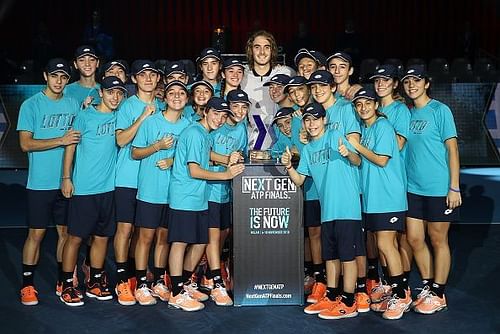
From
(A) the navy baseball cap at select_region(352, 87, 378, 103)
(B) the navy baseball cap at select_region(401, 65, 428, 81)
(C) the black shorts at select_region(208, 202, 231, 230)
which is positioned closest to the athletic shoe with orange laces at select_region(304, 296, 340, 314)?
(C) the black shorts at select_region(208, 202, 231, 230)

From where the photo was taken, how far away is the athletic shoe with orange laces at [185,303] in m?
6.21

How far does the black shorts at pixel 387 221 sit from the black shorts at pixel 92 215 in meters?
1.97

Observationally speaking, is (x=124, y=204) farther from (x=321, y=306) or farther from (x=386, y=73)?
(x=386, y=73)

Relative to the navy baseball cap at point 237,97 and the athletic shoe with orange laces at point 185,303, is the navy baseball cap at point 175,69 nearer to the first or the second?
the navy baseball cap at point 237,97

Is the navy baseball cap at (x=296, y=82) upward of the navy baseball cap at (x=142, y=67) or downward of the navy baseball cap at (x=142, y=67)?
downward

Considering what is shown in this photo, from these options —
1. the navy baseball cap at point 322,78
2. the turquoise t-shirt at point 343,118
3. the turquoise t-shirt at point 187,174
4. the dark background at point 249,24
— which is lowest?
the turquoise t-shirt at point 187,174

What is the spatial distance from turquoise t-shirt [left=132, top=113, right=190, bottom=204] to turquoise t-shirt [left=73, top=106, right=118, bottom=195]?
261mm

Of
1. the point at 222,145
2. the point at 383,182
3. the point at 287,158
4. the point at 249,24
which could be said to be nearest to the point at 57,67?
the point at 222,145

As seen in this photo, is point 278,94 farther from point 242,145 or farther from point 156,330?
point 156,330

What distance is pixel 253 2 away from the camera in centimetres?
1548

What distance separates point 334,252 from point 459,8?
10903 millimetres

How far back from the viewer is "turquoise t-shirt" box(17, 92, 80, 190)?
20.8 ft

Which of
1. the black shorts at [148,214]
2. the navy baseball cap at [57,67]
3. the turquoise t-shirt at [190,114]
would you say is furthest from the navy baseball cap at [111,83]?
the black shorts at [148,214]

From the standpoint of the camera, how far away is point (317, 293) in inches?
255
